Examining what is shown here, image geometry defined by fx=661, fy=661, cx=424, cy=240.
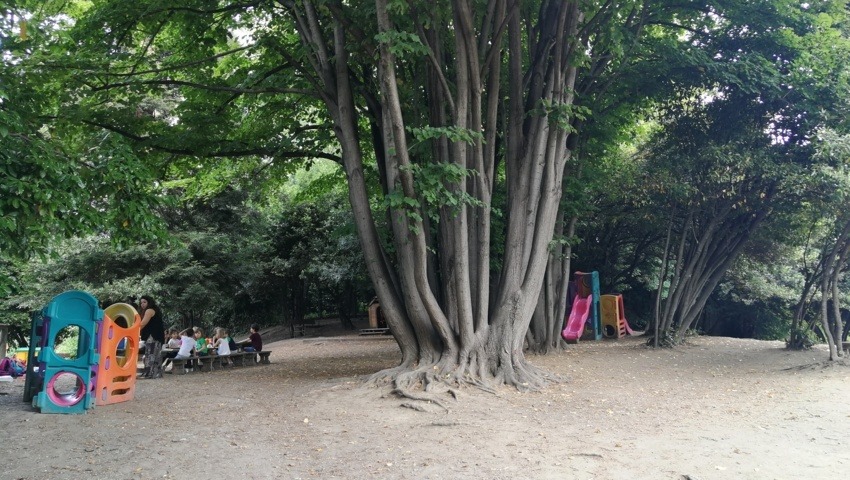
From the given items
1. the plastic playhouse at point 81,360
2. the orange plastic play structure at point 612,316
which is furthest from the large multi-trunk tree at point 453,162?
the orange plastic play structure at point 612,316

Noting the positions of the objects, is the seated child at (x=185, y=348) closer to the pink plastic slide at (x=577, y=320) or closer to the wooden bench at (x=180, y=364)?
the wooden bench at (x=180, y=364)

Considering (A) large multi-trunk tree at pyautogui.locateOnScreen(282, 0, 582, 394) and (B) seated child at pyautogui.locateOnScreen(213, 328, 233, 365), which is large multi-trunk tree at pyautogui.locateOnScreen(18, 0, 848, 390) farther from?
(B) seated child at pyautogui.locateOnScreen(213, 328, 233, 365)

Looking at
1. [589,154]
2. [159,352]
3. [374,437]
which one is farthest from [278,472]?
[589,154]

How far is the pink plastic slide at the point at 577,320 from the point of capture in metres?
17.6

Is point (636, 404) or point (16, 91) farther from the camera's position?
point (636, 404)

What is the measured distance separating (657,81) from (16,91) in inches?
448

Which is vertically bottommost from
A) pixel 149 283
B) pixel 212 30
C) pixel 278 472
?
pixel 278 472

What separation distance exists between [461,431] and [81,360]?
488 centimetres

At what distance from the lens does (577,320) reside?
59.8 ft

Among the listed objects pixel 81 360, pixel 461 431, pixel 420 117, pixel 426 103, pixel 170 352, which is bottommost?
pixel 461 431

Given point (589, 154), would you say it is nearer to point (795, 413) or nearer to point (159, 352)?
point (795, 413)

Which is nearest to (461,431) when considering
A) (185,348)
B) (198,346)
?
(185,348)

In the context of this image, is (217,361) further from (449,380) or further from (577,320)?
(577,320)

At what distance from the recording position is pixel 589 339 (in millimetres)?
19312
